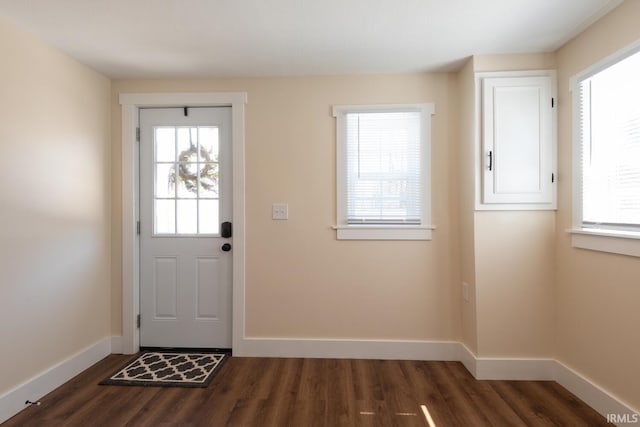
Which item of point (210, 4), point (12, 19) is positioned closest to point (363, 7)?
point (210, 4)

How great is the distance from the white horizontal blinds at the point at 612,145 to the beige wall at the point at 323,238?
87 cm

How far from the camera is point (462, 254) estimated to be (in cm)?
272

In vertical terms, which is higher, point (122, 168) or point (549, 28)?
point (549, 28)

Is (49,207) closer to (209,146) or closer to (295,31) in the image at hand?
(209,146)

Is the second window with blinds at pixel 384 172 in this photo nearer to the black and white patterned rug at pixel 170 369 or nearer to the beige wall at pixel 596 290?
the beige wall at pixel 596 290

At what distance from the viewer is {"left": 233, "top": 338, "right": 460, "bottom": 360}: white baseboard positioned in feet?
9.11

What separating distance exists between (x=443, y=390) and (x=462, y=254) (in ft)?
3.32

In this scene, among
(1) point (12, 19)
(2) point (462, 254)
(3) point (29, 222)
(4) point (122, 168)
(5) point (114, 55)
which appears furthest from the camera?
(4) point (122, 168)

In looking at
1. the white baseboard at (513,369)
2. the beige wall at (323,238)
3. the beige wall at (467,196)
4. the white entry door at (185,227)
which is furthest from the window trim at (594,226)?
the white entry door at (185,227)

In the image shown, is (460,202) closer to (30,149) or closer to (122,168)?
(122,168)

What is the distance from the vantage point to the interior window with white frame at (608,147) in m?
1.85

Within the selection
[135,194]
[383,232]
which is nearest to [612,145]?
[383,232]

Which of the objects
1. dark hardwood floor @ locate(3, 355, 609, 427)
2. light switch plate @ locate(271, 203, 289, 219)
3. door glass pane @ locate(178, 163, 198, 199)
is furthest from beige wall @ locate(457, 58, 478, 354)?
door glass pane @ locate(178, 163, 198, 199)

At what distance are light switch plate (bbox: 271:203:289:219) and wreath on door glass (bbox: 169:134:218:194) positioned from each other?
0.55 m
